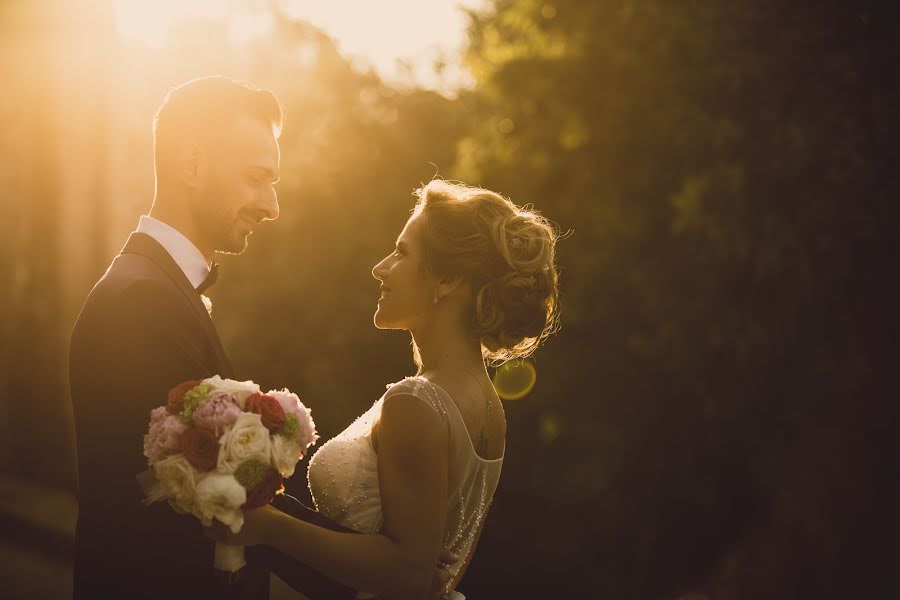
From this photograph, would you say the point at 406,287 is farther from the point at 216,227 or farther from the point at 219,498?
the point at 219,498

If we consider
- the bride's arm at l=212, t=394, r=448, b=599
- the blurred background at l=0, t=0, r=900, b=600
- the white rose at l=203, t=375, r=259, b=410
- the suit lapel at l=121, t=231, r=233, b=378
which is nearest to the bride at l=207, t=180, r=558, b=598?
the bride's arm at l=212, t=394, r=448, b=599

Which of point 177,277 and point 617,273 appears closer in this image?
point 177,277

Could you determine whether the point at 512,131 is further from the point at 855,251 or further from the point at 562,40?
the point at 855,251

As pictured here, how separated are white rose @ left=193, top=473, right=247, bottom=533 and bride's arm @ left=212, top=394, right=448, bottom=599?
0.40m

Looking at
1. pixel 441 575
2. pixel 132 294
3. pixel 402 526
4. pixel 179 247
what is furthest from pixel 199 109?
pixel 441 575

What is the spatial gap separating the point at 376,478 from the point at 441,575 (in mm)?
468

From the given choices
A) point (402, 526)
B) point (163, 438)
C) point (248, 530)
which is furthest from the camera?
point (402, 526)

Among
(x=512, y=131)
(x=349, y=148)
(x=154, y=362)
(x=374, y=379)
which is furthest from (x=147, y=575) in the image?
(x=349, y=148)

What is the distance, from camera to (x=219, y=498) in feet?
10.6

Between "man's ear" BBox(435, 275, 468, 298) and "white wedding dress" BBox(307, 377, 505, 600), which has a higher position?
"man's ear" BBox(435, 275, 468, 298)

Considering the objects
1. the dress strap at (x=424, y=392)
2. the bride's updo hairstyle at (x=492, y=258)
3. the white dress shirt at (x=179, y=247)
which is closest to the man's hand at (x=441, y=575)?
the dress strap at (x=424, y=392)

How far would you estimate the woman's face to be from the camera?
412 centimetres

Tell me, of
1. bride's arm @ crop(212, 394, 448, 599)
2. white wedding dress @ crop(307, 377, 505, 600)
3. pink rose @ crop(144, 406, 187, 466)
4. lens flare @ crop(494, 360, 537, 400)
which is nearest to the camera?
pink rose @ crop(144, 406, 187, 466)

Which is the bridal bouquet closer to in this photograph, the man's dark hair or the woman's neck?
the woman's neck
